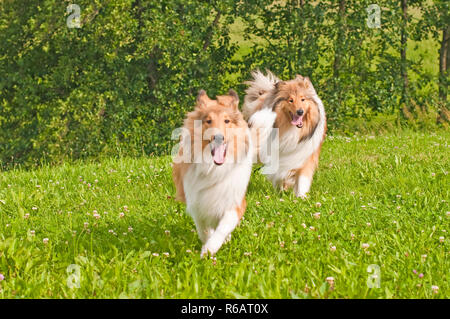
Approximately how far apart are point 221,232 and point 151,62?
→ 6843 millimetres

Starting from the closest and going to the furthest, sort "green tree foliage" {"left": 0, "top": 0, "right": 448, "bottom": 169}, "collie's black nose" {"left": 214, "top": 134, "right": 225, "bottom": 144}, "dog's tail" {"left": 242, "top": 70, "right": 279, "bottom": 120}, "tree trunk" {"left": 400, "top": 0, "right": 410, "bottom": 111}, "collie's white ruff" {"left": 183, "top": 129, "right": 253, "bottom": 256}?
1. "collie's black nose" {"left": 214, "top": 134, "right": 225, "bottom": 144}
2. "collie's white ruff" {"left": 183, "top": 129, "right": 253, "bottom": 256}
3. "dog's tail" {"left": 242, "top": 70, "right": 279, "bottom": 120}
4. "green tree foliage" {"left": 0, "top": 0, "right": 448, "bottom": 169}
5. "tree trunk" {"left": 400, "top": 0, "right": 410, "bottom": 111}

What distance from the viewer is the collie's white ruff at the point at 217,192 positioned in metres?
4.11

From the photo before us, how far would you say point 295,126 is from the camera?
6059 mm

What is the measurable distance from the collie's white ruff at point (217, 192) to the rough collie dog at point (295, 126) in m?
1.74

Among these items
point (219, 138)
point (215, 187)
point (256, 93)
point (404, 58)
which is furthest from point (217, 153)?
point (404, 58)

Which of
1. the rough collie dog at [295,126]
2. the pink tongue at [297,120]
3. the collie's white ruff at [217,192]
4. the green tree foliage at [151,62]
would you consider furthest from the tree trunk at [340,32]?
the collie's white ruff at [217,192]

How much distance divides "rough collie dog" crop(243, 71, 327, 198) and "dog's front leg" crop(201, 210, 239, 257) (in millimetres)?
1804

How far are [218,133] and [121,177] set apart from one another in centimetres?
324

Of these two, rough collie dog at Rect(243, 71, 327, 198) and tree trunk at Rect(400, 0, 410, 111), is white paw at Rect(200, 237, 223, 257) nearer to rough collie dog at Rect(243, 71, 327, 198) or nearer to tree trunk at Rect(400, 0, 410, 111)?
rough collie dog at Rect(243, 71, 327, 198)

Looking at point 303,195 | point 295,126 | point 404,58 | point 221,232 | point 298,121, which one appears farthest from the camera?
point 404,58

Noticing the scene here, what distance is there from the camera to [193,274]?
3.55 m

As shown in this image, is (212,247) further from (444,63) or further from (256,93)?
(444,63)

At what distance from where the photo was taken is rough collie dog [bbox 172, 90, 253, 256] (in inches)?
158

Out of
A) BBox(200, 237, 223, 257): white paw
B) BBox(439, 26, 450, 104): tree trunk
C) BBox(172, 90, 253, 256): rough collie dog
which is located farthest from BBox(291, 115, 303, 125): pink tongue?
BBox(439, 26, 450, 104): tree trunk
